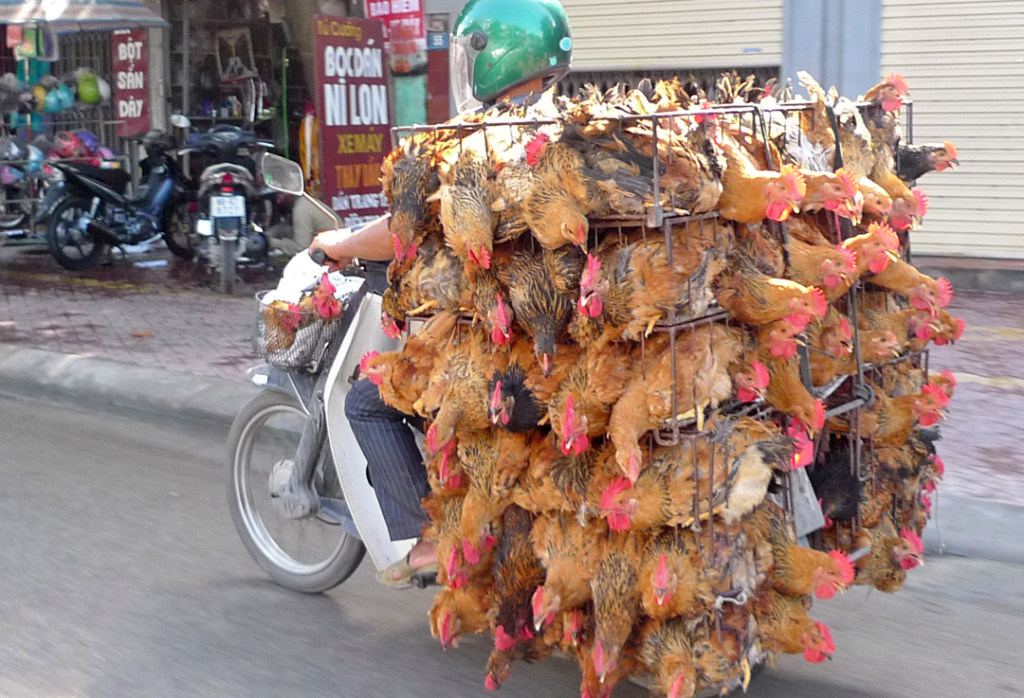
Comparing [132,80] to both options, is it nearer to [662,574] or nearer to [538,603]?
[538,603]

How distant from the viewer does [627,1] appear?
9992mm

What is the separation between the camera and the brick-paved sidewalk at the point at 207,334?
17.4 ft

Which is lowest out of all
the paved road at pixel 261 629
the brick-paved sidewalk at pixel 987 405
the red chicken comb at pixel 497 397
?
the paved road at pixel 261 629

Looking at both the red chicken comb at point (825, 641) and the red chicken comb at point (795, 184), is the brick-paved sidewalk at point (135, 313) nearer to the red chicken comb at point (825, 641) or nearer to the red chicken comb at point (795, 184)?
the red chicken comb at point (825, 641)

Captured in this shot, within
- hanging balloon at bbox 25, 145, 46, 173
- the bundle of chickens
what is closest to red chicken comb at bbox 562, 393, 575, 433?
the bundle of chickens

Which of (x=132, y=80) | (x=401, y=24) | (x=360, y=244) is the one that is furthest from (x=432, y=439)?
(x=132, y=80)

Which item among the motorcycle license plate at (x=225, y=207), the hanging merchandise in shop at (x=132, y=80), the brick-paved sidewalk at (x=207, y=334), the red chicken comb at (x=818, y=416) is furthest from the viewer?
the hanging merchandise in shop at (x=132, y=80)

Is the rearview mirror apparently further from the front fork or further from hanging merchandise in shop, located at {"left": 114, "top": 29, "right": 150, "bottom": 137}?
hanging merchandise in shop, located at {"left": 114, "top": 29, "right": 150, "bottom": 137}

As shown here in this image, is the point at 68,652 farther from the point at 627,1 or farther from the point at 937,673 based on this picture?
the point at 627,1

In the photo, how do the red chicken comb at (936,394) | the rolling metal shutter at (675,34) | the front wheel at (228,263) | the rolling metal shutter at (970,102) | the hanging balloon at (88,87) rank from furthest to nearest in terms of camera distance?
the hanging balloon at (88,87) < the front wheel at (228,263) < the rolling metal shutter at (675,34) < the rolling metal shutter at (970,102) < the red chicken comb at (936,394)

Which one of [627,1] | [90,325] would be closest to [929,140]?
[627,1]

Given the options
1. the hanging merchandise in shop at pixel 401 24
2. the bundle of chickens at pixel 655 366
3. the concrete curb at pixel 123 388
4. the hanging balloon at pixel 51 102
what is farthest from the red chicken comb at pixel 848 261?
the hanging balloon at pixel 51 102

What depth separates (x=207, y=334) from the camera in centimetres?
855

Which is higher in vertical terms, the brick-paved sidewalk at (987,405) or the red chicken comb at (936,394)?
the red chicken comb at (936,394)
